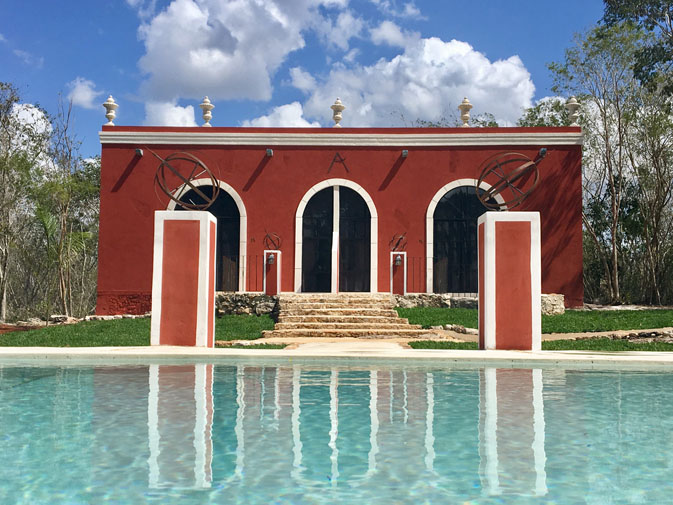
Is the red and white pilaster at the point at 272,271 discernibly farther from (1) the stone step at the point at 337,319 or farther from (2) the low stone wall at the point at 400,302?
(1) the stone step at the point at 337,319

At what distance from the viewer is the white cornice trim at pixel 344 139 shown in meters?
19.0

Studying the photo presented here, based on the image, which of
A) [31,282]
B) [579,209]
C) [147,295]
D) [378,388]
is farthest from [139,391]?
[31,282]

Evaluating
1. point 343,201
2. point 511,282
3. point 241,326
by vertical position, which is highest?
point 343,201

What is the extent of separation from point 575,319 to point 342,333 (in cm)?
562

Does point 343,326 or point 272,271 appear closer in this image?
point 343,326

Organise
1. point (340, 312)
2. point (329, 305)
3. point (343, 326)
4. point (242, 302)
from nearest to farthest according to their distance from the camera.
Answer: point (343, 326)
point (340, 312)
point (329, 305)
point (242, 302)

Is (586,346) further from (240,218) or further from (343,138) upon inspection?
(240,218)

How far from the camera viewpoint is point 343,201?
19.4 metres

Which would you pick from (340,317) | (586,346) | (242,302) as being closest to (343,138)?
(242,302)

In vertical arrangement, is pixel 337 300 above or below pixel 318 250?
below

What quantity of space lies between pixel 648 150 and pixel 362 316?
562 inches

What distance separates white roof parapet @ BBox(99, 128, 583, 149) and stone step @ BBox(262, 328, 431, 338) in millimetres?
6635

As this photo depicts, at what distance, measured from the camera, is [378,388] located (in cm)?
727

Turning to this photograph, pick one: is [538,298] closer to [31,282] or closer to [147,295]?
[147,295]
